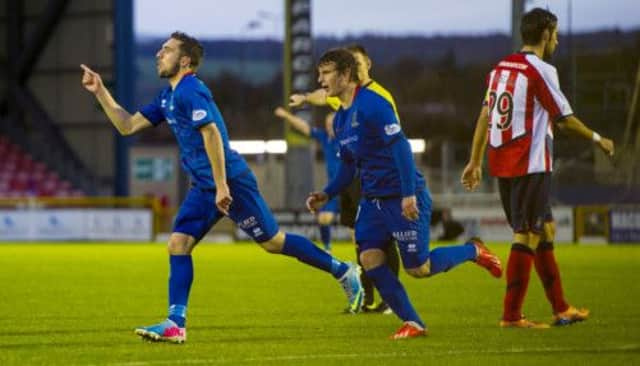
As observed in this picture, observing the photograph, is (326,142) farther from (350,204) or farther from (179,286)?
(179,286)

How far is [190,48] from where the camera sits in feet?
31.7

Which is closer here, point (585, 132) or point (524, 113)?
point (585, 132)

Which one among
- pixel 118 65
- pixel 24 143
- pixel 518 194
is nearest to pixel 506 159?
pixel 518 194

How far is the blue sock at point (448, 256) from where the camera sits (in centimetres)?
1012

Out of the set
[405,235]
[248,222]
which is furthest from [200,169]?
[405,235]

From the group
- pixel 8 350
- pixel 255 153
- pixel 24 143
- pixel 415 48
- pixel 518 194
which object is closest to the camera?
pixel 8 350

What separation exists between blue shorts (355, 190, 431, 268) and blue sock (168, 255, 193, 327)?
1.14 meters

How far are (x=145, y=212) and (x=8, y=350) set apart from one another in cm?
2696

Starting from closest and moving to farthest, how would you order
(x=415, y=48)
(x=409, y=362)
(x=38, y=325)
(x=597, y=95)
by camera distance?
(x=409, y=362)
(x=38, y=325)
(x=597, y=95)
(x=415, y=48)

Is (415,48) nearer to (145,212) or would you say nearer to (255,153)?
(255,153)

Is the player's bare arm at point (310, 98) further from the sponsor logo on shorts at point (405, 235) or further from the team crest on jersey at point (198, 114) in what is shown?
the sponsor logo on shorts at point (405, 235)

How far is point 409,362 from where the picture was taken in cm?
826

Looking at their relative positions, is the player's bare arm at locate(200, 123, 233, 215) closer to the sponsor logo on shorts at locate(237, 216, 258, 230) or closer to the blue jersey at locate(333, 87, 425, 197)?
the sponsor logo on shorts at locate(237, 216, 258, 230)

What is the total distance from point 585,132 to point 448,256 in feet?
4.29
